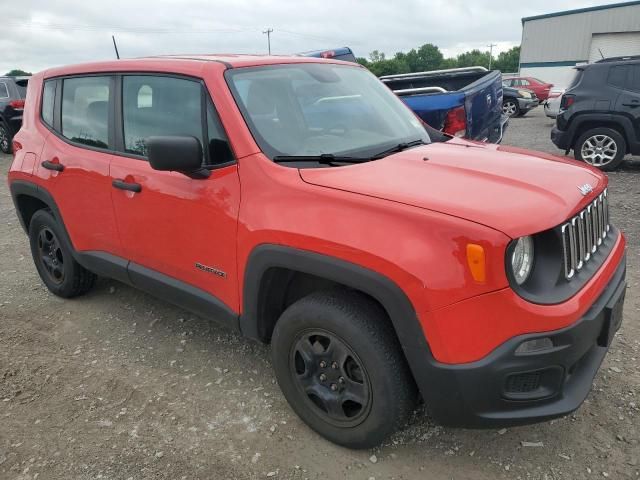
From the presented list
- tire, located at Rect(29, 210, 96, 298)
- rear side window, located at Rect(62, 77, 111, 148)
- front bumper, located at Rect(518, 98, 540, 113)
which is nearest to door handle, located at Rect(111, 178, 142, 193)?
rear side window, located at Rect(62, 77, 111, 148)

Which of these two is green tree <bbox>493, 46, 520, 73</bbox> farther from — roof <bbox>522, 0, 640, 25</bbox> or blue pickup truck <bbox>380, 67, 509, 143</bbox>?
blue pickup truck <bbox>380, 67, 509, 143</bbox>

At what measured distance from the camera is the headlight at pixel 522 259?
6.34ft

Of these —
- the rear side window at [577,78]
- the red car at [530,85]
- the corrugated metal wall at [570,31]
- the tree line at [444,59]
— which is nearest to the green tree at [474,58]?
the tree line at [444,59]

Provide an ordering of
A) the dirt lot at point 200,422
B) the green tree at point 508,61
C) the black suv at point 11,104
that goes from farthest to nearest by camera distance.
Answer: the green tree at point 508,61
the black suv at point 11,104
the dirt lot at point 200,422

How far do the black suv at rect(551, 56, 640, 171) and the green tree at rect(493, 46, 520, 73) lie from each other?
261 feet

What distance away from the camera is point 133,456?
2.52m

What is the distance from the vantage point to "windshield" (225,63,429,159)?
2.61 meters

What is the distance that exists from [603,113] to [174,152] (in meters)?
7.81

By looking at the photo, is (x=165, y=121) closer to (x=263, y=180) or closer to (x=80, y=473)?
(x=263, y=180)

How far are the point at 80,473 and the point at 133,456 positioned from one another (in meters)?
0.24

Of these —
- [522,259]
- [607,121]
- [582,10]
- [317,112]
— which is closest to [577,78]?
[607,121]

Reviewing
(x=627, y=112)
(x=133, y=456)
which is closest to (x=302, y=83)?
(x=133, y=456)

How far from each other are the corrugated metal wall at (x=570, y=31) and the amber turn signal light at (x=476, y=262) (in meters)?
37.8

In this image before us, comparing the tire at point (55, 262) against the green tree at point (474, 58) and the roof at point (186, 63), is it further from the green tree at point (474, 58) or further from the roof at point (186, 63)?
the green tree at point (474, 58)
